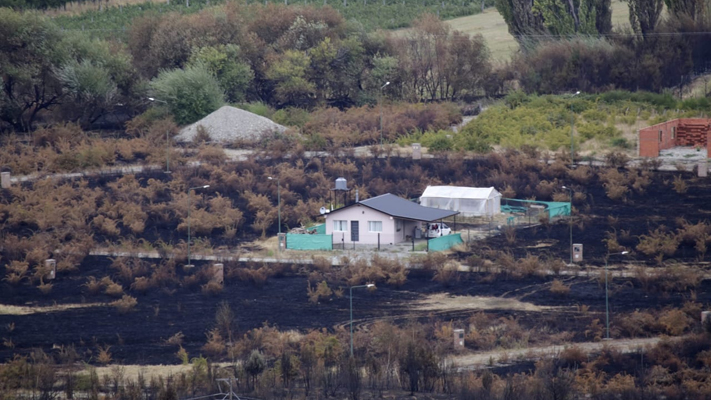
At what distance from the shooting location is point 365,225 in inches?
1989

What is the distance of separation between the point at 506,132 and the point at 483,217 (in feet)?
49.6

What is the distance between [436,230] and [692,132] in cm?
2282

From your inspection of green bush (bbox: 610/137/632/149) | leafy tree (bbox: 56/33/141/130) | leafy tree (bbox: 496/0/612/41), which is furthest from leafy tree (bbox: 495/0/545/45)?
leafy tree (bbox: 56/33/141/130)

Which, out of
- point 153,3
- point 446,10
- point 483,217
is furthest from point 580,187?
point 153,3

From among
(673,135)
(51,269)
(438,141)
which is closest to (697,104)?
(673,135)

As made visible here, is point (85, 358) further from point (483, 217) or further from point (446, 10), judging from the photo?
point (446, 10)

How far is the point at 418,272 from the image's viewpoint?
45.4 m

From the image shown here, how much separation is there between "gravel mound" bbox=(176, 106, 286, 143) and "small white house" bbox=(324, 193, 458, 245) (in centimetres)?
2006

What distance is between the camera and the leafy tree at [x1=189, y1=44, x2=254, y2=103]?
3095 inches

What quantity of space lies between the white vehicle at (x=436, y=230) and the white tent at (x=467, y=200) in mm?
3703

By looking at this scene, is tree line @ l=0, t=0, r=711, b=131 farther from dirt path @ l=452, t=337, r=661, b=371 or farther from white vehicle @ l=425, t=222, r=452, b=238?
dirt path @ l=452, t=337, r=661, b=371

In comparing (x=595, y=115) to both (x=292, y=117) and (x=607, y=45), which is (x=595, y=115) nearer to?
(x=607, y=45)

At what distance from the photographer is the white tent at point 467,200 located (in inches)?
2167

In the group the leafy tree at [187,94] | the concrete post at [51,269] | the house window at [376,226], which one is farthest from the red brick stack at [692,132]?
the concrete post at [51,269]
